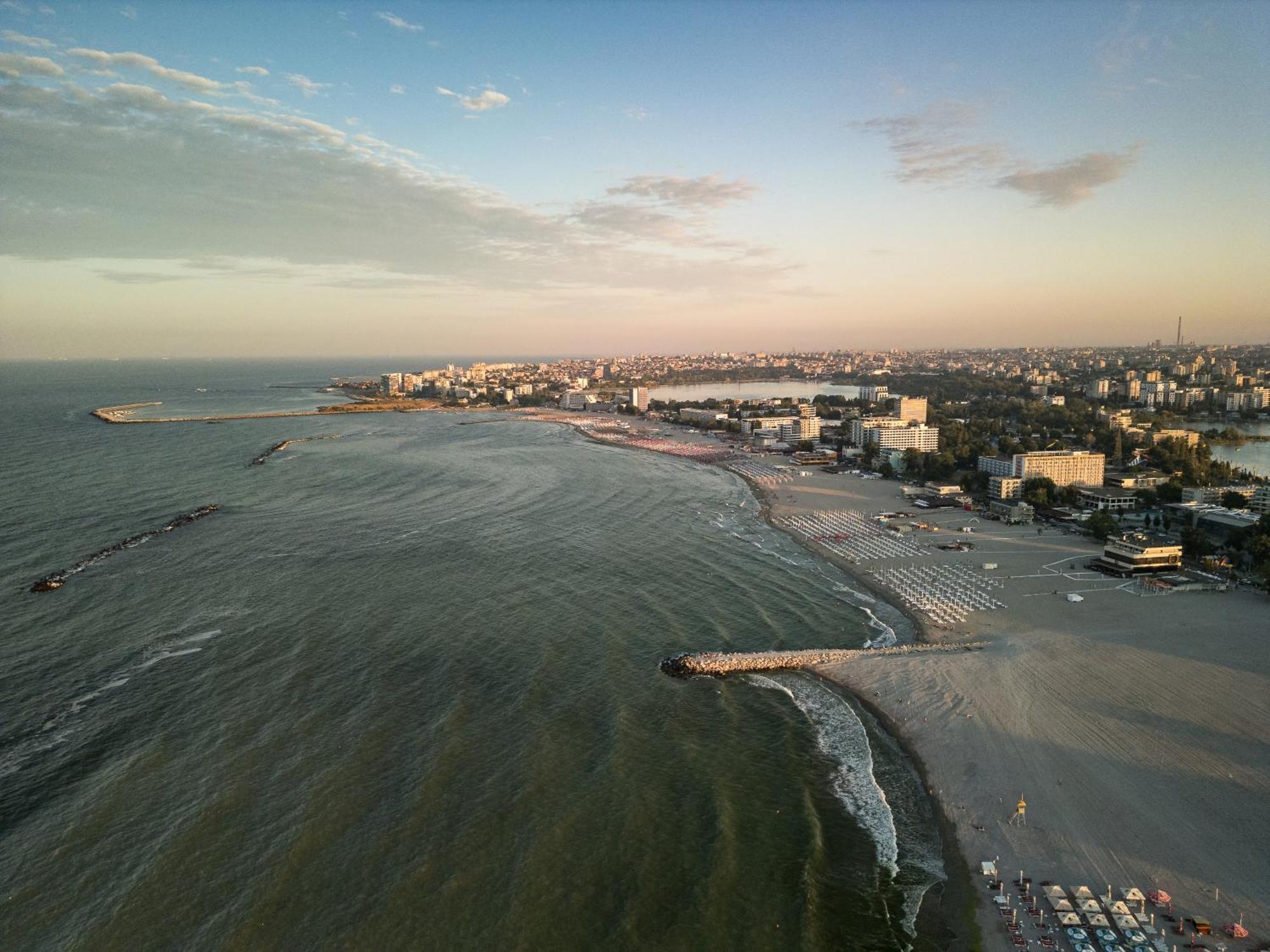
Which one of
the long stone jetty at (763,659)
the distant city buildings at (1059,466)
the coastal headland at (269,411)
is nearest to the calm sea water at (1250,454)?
the distant city buildings at (1059,466)

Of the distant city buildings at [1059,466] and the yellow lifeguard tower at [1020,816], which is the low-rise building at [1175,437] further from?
the yellow lifeguard tower at [1020,816]

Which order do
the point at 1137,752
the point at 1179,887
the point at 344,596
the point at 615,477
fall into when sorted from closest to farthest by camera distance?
1. the point at 1179,887
2. the point at 1137,752
3. the point at 344,596
4. the point at 615,477

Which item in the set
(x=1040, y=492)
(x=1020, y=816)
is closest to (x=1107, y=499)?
(x=1040, y=492)

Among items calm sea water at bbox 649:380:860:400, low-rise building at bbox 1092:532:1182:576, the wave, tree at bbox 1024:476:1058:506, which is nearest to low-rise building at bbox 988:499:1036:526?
tree at bbox 1024:476:1058:506

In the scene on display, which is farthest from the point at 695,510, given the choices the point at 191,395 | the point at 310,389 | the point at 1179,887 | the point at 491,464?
the point at 310,389

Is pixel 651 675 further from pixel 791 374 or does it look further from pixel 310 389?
pixel 791 374
